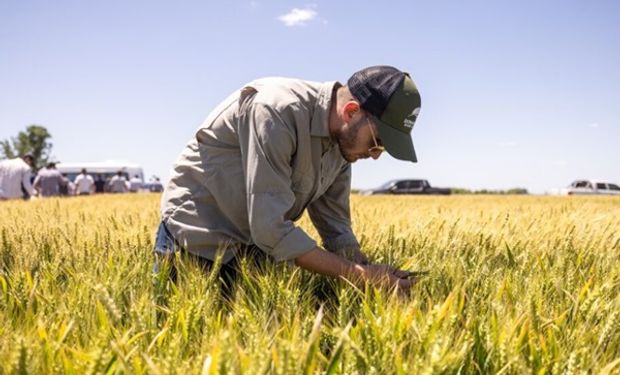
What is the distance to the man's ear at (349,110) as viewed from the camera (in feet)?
7.59

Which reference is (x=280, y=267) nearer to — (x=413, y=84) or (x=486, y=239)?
(x=413, y=84)

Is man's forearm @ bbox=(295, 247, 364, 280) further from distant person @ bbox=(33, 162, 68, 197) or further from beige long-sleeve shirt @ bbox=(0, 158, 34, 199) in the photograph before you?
distant person @ bbox=(33, 162, 68, 197)

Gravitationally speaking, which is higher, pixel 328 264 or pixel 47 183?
pixel 47 183

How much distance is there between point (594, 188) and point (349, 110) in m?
30.5

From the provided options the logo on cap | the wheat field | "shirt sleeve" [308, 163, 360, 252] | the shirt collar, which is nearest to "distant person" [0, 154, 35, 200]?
the wheat field

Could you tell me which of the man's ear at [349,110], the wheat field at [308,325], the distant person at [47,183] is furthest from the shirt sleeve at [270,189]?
the distant person at [47,183]

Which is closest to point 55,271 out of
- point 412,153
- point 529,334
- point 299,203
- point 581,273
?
point 299,203

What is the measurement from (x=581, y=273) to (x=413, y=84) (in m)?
1.01

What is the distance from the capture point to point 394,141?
7.64ft

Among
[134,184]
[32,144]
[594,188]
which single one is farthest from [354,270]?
[32,144]

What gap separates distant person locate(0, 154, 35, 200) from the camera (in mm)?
11617

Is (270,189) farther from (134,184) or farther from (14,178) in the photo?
(134,184)

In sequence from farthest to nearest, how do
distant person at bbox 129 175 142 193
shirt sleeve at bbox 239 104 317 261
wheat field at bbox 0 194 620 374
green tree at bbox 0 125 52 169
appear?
green tree at bbox 0 125 52 169
distant person at bbox 129 175 142 193
shirt sleeve at bbox 239 104 317 261
wheat field at bbox 0 194 620 374

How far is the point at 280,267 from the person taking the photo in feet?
7.64
